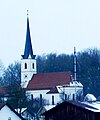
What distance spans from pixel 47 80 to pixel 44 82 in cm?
55

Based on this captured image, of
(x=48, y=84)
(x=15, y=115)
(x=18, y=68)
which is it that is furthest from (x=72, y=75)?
(x=15, y=115)

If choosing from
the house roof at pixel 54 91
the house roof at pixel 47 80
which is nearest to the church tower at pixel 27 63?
the house roof at pixel 47 80

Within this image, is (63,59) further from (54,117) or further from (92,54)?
(54,117)

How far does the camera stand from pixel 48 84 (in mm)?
92562

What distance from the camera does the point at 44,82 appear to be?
93.1m

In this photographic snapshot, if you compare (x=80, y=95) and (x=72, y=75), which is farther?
(x=72, y=75)

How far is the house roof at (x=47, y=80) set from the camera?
91.2 m

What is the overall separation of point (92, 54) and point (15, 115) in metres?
66.6

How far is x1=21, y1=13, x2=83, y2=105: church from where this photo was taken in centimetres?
8906

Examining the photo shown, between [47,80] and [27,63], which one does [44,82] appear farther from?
[27,63]

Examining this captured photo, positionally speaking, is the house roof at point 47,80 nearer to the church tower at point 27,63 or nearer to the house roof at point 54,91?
the house roof at point 54,91

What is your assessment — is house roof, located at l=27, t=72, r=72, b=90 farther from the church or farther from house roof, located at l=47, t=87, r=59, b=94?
house roof, located at l=47, t=87, r=59, b=94

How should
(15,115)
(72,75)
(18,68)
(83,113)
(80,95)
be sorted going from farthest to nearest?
(18,68) → (72,75) → (80,95) → (15,115) → (83,113)

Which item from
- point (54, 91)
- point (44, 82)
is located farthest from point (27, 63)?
point (54, 91)
